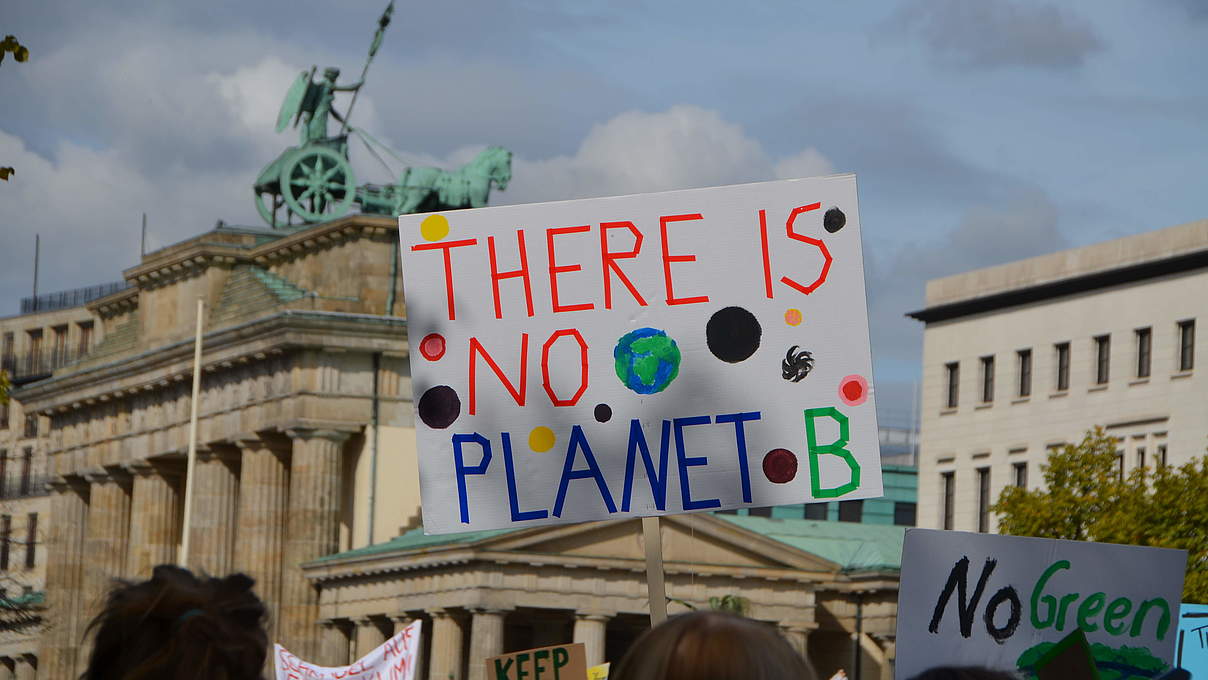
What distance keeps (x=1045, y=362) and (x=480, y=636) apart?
2175 cm

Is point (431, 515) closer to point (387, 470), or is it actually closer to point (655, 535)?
point (655, 535)

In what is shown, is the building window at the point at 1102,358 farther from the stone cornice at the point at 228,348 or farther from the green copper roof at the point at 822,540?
the stone cornice at the point at 228,348

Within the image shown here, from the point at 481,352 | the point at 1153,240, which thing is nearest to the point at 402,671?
the point at 481,352

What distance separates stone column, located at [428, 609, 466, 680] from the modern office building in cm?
1860

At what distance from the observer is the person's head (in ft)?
17.1

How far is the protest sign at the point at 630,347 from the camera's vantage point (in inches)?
460

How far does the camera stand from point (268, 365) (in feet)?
286

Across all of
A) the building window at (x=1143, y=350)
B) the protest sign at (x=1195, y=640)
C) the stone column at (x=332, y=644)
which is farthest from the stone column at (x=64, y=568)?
the protest sign at (x=1195, y=640)

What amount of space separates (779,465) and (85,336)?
4763 inches

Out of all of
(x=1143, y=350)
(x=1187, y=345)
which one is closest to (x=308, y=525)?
(x=1143, y=350)

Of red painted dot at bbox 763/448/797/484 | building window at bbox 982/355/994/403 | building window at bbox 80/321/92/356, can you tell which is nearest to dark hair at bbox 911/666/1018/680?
red painted dot at bbox 763/448/797/484

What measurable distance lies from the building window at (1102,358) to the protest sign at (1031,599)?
73.3 meters

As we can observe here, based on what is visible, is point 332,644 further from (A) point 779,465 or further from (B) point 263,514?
(A) point 779,465

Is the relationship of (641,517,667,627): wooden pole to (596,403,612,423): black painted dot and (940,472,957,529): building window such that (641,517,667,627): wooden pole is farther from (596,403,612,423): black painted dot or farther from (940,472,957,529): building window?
(940,472,957,529): building window
